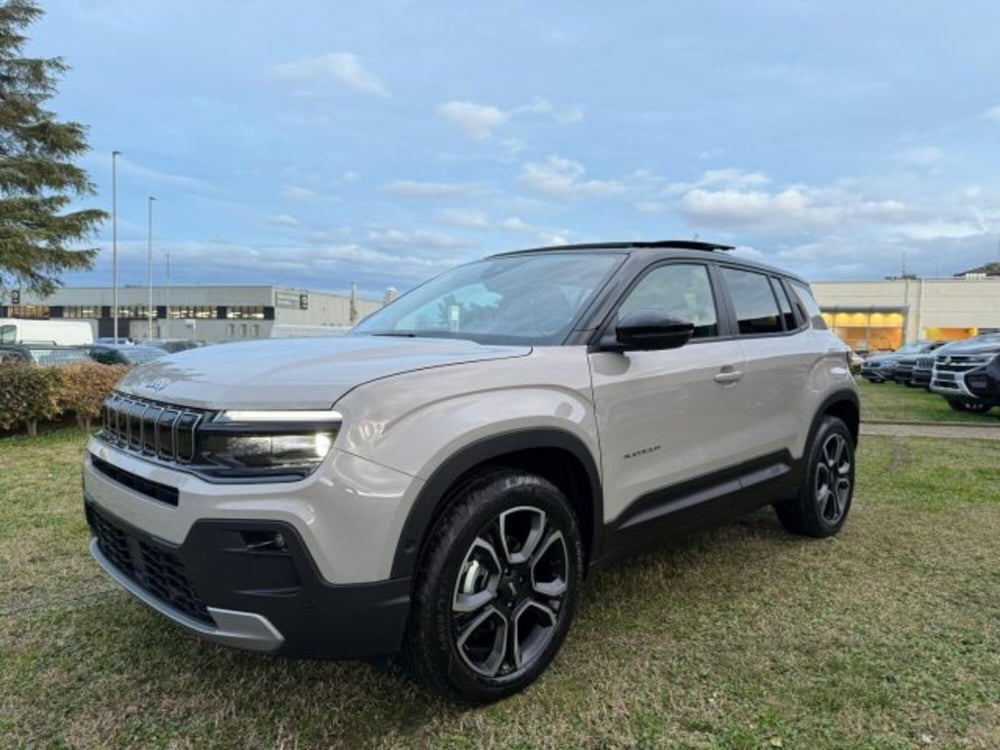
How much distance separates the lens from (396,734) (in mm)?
2443

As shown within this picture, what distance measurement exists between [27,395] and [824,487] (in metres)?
8.83

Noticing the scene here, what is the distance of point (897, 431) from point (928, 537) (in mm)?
6056

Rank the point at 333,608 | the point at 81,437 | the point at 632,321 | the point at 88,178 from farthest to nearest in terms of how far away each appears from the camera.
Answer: the point at 88,178 → the point at 81,437 → the point at 632,321 → the point at 333,608

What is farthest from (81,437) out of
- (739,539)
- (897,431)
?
(897,431)

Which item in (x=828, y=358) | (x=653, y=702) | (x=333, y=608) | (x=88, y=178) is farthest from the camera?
(x=88, y=178)

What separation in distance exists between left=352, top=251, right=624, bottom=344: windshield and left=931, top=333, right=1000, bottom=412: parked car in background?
1054cm

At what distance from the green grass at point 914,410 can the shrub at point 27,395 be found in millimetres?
11727

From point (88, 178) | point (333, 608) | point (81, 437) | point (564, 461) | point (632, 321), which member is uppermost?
point (88, 178)

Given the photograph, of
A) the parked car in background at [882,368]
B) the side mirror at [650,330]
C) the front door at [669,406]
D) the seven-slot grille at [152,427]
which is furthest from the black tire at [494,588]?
the parked car in background at [882,368]

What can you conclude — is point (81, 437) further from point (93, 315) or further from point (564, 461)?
point (93, 315)

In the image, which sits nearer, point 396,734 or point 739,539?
point 396,734

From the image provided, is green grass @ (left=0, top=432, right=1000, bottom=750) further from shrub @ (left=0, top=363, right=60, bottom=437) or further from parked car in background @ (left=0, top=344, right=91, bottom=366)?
parked car in background @ (left=0, top=344, right=91, bottom=366)

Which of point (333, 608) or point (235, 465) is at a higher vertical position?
point (235, 465)

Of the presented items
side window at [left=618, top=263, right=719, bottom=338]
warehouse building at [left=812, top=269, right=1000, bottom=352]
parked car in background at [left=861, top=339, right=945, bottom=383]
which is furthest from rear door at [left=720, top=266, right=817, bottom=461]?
warehouse building at [left=812, top=269, right=1000, bottom=352]
